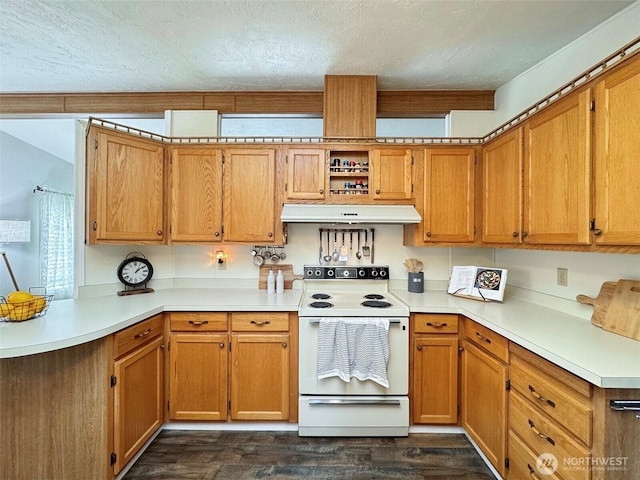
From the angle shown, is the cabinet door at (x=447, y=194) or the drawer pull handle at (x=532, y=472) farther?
the cabinet door at (x=447, y=194)

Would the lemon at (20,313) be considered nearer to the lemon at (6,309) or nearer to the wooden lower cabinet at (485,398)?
the lemon at (6,309)

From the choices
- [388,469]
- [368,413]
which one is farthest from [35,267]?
[388,469]

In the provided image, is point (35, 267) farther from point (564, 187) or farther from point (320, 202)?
point (564, 187)

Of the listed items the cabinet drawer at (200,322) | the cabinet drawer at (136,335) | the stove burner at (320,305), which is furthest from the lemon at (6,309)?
the stove burner at (320,305)

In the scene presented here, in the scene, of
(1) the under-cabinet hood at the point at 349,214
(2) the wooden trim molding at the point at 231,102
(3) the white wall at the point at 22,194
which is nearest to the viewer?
(1) the under-cabinet hood at the point at 349,214

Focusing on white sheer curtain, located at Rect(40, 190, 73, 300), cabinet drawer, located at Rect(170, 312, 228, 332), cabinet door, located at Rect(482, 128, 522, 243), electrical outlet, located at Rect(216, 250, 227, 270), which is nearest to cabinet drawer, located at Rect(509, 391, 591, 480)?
cabinet door, located at Rect(482, 128, 522, 243)

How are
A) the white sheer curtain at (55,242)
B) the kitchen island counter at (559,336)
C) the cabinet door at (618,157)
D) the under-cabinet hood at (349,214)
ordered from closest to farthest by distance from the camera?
the kitchen island counter at (559,336)
the cabinet door at (618,157)
the under-cabinet hood at (349,214)
the white sheer curtain at (55,242)

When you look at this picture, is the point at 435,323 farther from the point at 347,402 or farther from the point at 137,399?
the point at 137,399

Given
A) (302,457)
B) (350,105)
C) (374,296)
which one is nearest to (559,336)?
(374,296)

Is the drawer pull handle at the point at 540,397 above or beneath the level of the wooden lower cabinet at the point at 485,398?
above

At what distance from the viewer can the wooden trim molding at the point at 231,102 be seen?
100 inches

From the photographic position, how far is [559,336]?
4.49ft

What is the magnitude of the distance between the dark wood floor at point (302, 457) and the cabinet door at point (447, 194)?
5.00 ft

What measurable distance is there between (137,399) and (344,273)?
1739 mm
